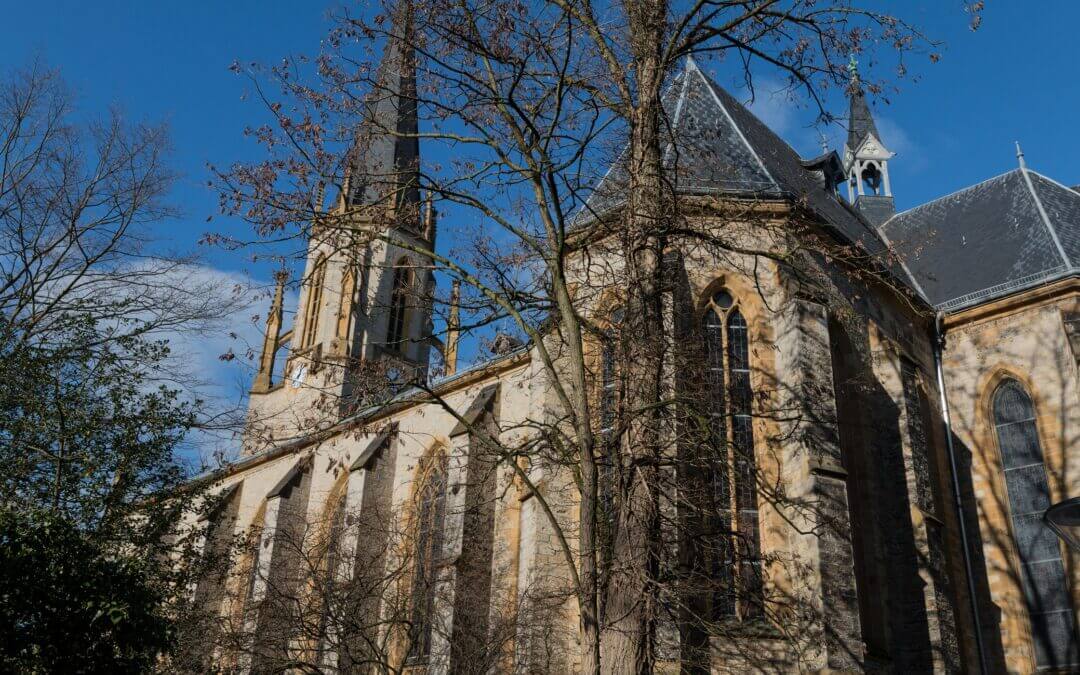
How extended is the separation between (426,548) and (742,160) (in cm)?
899

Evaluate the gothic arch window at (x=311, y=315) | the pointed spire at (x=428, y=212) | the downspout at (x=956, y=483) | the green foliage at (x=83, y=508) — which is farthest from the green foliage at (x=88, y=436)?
the gothic arch window at (x=311, y=315)

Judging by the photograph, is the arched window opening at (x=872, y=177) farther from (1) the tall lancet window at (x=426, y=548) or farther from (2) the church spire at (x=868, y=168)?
(1) the tall lancet window at (x=426, y=548)

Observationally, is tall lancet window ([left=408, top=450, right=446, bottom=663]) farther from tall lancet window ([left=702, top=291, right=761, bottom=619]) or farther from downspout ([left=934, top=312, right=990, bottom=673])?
downspout ([left=934, top=312, right=990, bottom=673])

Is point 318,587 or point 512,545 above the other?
point 512,545

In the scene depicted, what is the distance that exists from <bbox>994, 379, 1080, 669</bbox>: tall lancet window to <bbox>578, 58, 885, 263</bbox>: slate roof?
12.8ft

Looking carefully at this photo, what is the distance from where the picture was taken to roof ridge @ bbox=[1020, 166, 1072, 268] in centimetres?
1689

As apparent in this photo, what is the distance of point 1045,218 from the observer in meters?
18.5

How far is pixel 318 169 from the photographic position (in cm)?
808

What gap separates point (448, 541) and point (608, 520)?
8824mm

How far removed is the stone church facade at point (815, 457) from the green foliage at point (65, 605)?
7.18ft

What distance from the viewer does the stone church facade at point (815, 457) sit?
38.5ft

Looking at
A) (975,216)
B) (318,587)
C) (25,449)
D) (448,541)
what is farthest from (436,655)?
(975,216)

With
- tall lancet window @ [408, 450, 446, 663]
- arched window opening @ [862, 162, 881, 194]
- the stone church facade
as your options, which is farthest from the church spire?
tall lancet window @ [408, 450, 446, 663]

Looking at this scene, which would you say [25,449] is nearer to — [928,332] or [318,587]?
[318,587]
